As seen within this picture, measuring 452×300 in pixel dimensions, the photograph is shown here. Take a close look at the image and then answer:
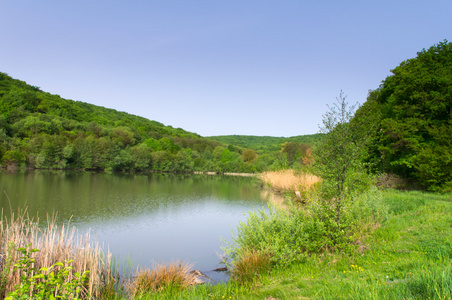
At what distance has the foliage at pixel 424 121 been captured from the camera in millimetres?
17391

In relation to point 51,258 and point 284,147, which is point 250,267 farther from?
point 284,147

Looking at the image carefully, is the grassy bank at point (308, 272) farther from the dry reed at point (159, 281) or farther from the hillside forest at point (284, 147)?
the hillside forest at point (284, 147)

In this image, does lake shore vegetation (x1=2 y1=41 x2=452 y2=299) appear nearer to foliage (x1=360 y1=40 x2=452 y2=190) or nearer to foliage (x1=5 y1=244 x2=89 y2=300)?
foliage (x1=5 y1=244 x2=89 y2=300)

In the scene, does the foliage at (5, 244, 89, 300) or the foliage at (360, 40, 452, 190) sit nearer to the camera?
the foliage at (5, 244, 89, 300)

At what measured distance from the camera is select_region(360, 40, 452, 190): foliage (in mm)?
17391

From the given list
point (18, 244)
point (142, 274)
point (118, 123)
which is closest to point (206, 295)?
point (142, 274)

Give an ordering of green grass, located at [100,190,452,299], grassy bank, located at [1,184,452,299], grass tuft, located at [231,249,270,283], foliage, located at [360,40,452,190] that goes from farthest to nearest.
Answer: foliage, located at [360,40,452,190] → grass tuft, located at [231,249,270,283] → grassy bank, located at [1,184,452,299] → green grass, located at [100,190,452,299]

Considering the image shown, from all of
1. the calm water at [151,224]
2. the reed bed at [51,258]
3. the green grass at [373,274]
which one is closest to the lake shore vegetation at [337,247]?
the green grass at [373,274]

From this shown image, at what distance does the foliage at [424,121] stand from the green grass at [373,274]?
9988 mm

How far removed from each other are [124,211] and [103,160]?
187ft

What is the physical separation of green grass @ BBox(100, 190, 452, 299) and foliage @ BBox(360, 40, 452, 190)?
393 inches

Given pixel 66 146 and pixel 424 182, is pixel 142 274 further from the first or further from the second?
pixel 66 146

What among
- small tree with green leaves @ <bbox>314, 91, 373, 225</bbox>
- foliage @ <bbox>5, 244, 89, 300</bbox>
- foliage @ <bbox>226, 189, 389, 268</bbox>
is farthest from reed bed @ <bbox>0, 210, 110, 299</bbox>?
small tree with green leaves @ <bbox>314, 91, 373, 225</bbox>

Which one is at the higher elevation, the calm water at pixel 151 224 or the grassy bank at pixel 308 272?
the grassy bank at pixel 308 272
